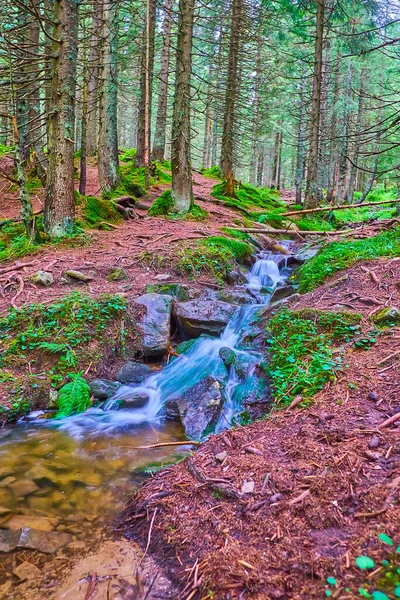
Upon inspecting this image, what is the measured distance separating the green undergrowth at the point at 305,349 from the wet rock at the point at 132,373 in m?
1.86

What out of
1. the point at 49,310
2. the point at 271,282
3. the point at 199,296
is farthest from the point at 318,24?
the point at 49,310

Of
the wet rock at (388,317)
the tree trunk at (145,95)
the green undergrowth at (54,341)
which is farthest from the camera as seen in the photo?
the tree trunk at (145,95)

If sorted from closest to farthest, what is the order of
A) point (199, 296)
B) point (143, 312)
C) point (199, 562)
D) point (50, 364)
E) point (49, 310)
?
point (199, 562) < point (50, 364) < point (49, 310) < point (143, 312) < point (199, 296)

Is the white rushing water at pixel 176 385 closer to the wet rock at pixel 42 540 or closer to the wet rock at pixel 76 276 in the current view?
the wet rock at pixel 42 540

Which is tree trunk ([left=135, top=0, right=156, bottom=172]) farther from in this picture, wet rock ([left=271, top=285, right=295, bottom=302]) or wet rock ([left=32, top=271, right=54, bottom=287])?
wet rock ([left=271, top=285, right=295, bottom=302])

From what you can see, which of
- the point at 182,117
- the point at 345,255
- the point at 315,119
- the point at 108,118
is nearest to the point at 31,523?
the point at 345,255

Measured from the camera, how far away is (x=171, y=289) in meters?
6.98

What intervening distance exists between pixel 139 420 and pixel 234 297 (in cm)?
333

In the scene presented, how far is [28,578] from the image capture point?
2305 mm

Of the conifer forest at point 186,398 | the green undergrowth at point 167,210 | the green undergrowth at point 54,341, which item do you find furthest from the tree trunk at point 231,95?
the green undergrowth at point 54,341

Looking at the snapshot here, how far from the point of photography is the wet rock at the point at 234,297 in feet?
23.6

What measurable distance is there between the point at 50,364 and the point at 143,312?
5.64ft

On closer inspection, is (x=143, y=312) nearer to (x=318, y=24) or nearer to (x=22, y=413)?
(x=22, y=413)

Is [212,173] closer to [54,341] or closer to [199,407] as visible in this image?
[54,341]
